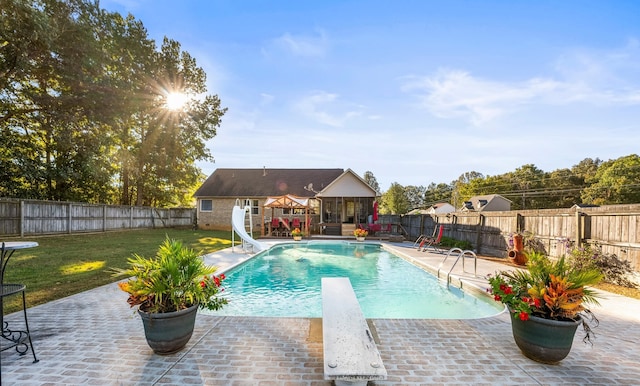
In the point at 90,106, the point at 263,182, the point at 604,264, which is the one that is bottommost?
the point at 604,264

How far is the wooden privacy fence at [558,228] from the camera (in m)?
6.67

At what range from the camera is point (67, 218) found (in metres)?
15.9

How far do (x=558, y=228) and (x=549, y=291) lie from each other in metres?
7.54

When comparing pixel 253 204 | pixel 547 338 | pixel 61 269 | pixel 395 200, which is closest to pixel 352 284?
pixel 547 338

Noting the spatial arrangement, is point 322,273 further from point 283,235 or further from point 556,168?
point 556,168

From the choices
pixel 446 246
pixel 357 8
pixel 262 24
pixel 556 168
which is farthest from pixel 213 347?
pixel 556 168

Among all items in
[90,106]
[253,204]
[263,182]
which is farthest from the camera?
[263,182]

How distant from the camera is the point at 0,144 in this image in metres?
15.3

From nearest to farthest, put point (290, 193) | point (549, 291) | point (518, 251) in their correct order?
1. point (549, 291)
2. point (518, 251)
3. point (290, 193)

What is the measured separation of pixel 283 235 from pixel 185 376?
16953 mm

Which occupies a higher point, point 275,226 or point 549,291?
point 549,291

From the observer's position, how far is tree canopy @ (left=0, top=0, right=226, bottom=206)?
42.4 feet

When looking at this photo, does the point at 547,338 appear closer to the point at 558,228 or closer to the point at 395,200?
the point at 558,228

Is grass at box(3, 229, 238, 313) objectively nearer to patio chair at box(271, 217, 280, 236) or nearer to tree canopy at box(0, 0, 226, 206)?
tree canopy at box(0, 0, 226, 206)
